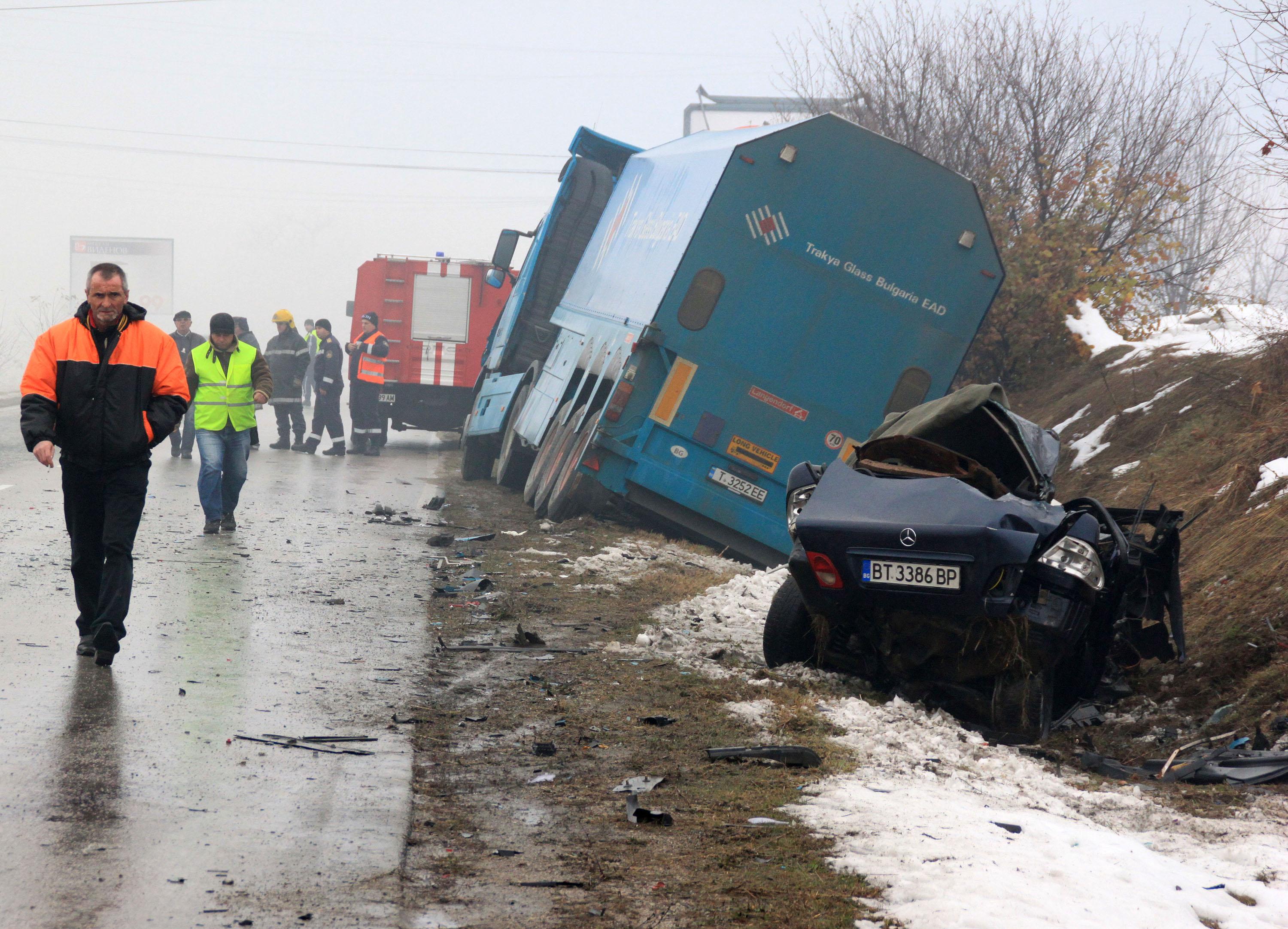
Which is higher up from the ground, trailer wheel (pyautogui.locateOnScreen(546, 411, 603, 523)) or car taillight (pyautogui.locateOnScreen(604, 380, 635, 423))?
car taillight (pyautogui.locateOnScreen(604, 380, 635, 423))

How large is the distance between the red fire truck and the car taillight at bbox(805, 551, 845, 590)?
53.6 ft

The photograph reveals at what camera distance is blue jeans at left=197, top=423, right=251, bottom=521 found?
34.1 feet

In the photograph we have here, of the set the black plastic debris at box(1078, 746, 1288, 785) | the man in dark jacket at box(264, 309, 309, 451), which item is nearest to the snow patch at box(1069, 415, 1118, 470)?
the black plastic debris at box(1078, 746, 1288, 785)

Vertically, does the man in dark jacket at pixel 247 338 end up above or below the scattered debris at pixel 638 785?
above

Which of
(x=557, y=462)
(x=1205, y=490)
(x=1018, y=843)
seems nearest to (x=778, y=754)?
(x=1018, y=843)

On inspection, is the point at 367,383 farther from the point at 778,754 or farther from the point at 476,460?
the point at 778,754

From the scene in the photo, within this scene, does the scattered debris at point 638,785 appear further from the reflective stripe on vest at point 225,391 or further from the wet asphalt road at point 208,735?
the reflective stripe on vest at point 225,391

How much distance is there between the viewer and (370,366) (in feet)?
65.1

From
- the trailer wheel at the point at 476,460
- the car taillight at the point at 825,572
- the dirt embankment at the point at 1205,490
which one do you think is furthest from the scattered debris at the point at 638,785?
the trailer wheel at the point at 476,460

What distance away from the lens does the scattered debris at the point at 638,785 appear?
438cm

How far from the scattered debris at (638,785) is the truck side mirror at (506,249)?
1336cm

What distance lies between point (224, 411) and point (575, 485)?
306cm

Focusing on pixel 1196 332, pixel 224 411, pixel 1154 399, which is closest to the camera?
pixel 224 411

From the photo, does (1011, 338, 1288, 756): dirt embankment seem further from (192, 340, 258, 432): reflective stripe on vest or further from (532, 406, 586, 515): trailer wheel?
(192, 340, 258, 432): reflective stripe on vest
